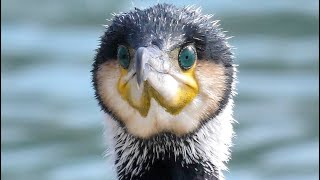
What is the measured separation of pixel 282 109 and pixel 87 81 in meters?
1.65

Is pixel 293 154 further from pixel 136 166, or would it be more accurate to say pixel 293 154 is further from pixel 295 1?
pixel 136 166

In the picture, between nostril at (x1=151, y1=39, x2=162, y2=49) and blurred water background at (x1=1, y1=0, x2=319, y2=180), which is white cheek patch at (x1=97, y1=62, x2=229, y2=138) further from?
blurred water background at (x1=1, y1=0, x2=319, y2=180)

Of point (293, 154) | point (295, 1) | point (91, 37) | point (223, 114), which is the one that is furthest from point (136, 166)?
point (295, 1)

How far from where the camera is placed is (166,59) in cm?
617

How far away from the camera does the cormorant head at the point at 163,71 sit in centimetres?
613

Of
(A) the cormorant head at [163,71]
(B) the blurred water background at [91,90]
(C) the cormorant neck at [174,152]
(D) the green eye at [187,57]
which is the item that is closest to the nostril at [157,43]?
(A) the cormorant head at [163,71]

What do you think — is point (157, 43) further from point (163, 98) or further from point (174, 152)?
point (174, 152)

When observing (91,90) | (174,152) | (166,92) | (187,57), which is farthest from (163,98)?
(91,90)

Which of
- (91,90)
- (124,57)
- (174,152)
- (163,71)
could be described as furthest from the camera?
(91,90)

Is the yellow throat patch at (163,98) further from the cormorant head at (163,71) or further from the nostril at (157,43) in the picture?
the nostril at (157,43)

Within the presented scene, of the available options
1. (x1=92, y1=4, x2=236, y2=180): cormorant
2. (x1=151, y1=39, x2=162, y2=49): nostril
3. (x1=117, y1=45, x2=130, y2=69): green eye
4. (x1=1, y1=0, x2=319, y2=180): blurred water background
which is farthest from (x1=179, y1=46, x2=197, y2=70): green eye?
(x1=1, y1=0, x2=319, y2=180): blurred water background

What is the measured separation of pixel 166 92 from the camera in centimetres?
612

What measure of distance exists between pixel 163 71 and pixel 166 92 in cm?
9

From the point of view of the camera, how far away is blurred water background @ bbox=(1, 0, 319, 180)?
37.9ft
